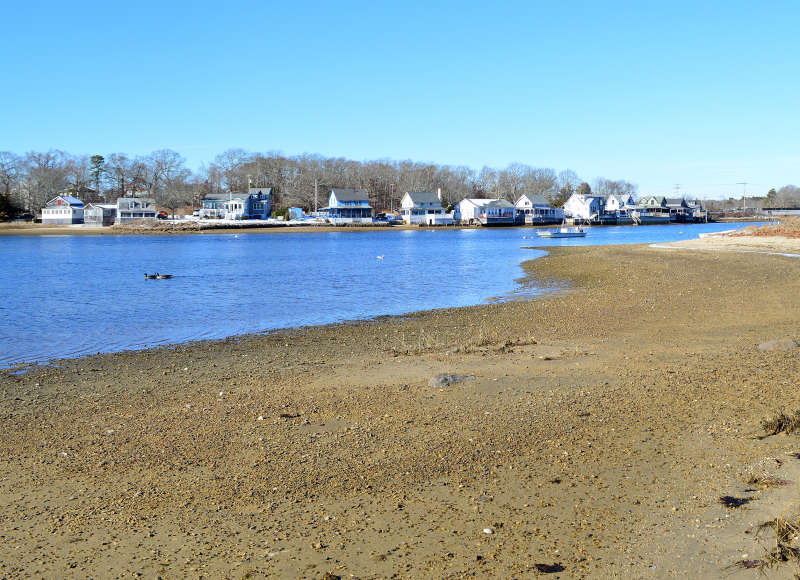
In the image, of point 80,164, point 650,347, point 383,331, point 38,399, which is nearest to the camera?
point 38,399

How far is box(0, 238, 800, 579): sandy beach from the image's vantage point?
5.61 metres

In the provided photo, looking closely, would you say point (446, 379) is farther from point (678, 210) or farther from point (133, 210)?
point (678, 210)

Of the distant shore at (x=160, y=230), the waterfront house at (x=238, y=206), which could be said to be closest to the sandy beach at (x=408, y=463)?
the distant shore at (x=160, y=230)

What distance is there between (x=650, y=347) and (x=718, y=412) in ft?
16.1

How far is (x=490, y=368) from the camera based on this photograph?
475 inches

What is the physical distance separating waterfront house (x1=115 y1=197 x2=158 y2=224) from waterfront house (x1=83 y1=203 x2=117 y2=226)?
7.95ft

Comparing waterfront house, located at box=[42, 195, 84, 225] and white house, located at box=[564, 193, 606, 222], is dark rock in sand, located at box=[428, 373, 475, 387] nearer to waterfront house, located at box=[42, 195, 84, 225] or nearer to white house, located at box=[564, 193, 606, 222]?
waterfront house, located at box=[42, 195, 84, 225]

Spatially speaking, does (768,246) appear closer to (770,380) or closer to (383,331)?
(383,331)

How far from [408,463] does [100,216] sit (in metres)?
140

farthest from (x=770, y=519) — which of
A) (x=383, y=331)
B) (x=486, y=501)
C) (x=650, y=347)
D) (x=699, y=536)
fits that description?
(x=383, y=331)

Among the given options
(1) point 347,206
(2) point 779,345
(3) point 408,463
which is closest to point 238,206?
(1) point 347,206

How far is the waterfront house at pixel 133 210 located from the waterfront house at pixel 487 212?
207ft

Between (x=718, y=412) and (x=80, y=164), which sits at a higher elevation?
(x=80, y=164)

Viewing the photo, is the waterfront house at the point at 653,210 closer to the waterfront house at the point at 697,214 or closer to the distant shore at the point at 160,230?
the waterfront house at the point at 697,214
